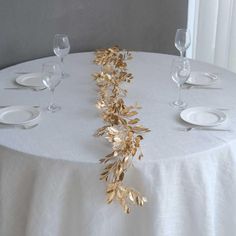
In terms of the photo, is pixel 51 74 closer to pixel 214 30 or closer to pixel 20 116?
pixel 20 116

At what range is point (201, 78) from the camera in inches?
70.4

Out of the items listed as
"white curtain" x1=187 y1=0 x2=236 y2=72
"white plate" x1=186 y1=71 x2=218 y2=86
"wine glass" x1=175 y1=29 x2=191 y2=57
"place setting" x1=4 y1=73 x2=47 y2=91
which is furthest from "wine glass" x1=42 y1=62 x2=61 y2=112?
"white curtain" x1=187 y1=0 x2=236 y2=72

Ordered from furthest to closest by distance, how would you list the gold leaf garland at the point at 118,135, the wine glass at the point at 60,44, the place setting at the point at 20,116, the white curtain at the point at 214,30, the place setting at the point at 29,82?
the white curtain at the point at 214,30 → the wine glass at the point at 60,44 → the place setting at the point at 29,82 → the place setting at the point at 20,116 → the gold leaf garland at the point at 118,135

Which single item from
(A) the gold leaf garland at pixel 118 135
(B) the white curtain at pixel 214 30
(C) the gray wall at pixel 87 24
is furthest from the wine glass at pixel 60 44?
(B) the white curtain at pixel 214 30

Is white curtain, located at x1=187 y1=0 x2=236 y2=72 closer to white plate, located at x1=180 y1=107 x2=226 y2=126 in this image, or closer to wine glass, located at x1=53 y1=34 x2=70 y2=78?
wine glass, located at x1=53 y1=34 x2=70 y2=78

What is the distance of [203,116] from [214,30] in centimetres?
143

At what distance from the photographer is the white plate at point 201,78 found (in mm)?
1729

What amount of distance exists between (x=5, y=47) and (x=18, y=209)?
1068 mm

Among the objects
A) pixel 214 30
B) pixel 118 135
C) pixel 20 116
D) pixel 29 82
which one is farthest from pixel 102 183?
pixel 214 30

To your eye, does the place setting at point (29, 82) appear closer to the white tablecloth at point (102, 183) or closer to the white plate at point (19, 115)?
the white plate at point (19, 115)

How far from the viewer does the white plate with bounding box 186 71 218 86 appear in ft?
5.67

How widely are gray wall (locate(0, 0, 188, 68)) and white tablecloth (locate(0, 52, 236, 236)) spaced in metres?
0.88

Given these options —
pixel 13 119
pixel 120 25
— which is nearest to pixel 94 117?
pixel 13 119

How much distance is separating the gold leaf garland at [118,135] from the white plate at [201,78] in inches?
10.2
